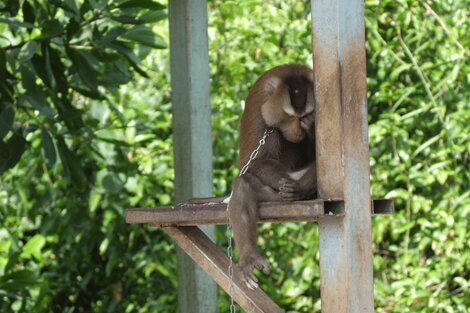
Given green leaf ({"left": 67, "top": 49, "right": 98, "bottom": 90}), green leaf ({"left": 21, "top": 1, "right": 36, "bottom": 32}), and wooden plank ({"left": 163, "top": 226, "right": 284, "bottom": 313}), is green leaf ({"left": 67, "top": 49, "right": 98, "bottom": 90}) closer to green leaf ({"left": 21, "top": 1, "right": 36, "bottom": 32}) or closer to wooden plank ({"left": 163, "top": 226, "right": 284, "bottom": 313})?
green leaf ({"left": 21, "top": 1, "right": 36, "bottom": 32})

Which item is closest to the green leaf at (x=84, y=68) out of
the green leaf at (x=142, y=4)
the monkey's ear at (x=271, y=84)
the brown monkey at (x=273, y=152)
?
the green leaf at (x=142, y=4)

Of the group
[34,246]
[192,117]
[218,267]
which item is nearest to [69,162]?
[192,117]

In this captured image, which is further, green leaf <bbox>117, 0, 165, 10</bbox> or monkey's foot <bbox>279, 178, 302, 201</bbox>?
green leaf <bbox>117, 0, 165, 10</bbox>

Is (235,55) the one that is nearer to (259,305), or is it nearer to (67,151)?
(67,151)

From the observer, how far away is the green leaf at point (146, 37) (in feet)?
18.5

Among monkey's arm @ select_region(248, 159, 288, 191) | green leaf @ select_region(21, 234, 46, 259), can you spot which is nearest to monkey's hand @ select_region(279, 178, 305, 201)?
monkey's arm @ select_region(248, 159, 288, 191)

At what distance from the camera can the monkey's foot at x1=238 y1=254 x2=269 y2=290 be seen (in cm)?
376

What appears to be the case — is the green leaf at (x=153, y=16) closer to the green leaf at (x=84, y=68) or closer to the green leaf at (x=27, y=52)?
the green leaf at (x=84, y=68)

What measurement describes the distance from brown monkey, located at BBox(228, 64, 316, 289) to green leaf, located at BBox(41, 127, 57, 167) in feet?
5.18

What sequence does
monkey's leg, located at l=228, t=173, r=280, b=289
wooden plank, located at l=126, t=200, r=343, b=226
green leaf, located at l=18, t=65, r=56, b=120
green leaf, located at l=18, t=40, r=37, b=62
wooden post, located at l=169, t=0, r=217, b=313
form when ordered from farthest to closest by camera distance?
green leaf, located at l=18, t=65, r=56, b=120, green leaf, located at l=18, t=40, r=37, b=62, wooden post, located at l=169, t=0, r=217, b=313, monkey's leg, located at l=228, t=173, r=280, b=289, wooden plank, located at l=126, t=200, r=343, b=226

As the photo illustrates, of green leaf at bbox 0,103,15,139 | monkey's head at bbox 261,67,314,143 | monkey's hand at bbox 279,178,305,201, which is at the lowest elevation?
monkey's hand at bbox 279,178,305,201

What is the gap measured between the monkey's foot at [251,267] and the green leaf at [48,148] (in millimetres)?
2074

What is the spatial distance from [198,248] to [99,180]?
2789mm

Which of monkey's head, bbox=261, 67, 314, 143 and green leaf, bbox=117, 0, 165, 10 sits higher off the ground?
green leaf, bbox=117, 0, 165, 10
